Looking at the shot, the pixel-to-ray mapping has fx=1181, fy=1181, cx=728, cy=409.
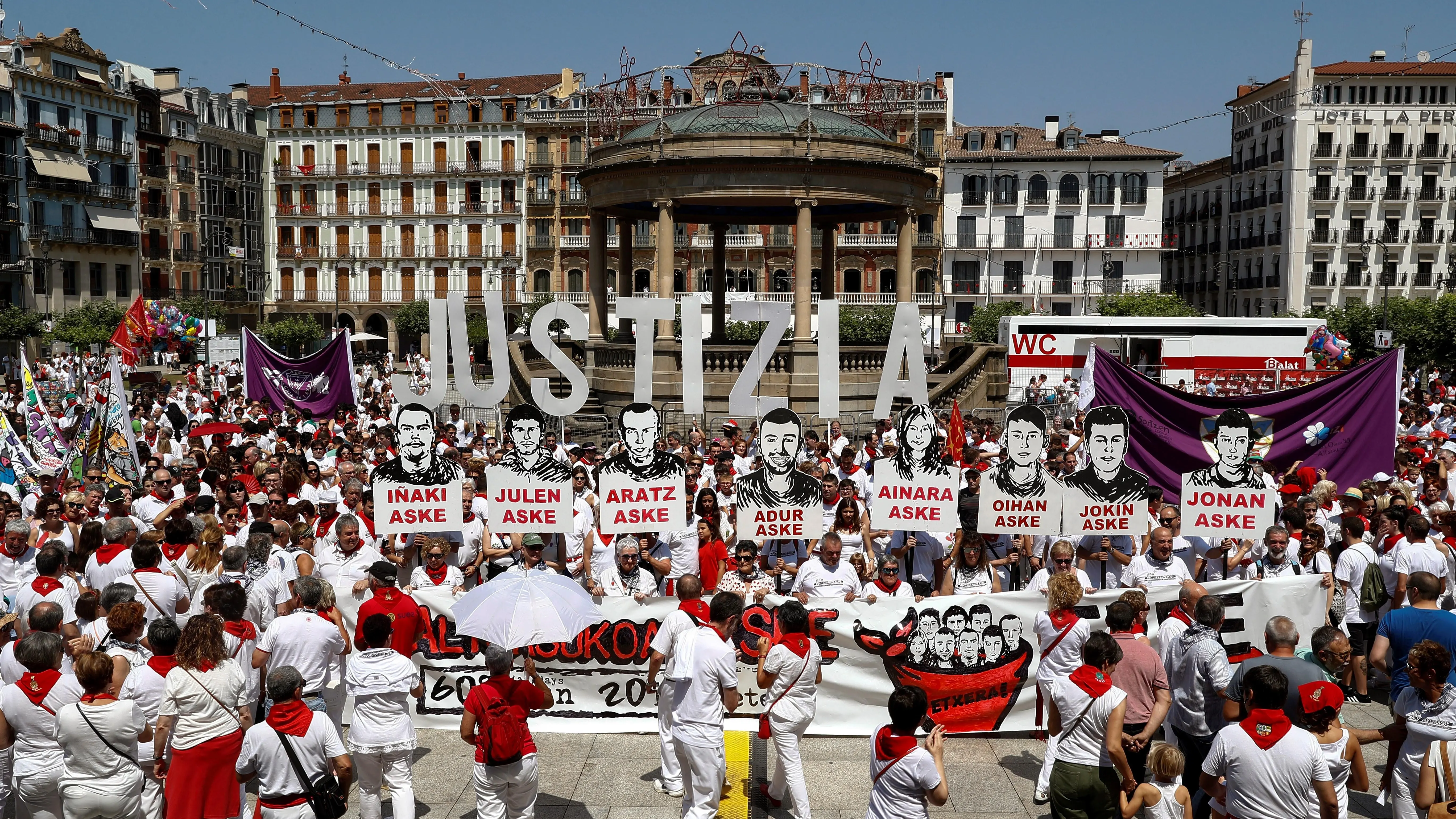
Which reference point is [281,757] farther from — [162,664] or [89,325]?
[89,325]

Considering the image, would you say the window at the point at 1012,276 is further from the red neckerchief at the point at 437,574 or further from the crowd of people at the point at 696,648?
the red neckerchief at the point at 437,574

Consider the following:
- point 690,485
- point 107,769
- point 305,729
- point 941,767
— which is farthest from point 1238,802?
point 690,485

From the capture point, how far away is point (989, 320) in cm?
6619

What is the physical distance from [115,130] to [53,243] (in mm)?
8464

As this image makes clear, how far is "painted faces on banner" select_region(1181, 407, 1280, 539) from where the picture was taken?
11.9m

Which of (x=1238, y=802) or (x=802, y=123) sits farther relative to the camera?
(x=802, y=123)

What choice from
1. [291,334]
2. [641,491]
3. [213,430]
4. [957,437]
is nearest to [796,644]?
[641,491]

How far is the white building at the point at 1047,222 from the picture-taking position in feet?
244

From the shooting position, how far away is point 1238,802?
22.7 feet

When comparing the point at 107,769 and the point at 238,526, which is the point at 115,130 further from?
the point at 107,769

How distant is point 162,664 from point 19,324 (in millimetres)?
62605

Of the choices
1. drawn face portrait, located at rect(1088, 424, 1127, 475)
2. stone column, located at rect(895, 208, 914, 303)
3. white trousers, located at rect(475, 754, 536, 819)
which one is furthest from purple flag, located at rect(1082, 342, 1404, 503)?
stone column, located at rect(895, 208, 914, 303)

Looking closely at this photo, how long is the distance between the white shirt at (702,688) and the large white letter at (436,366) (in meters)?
9.06

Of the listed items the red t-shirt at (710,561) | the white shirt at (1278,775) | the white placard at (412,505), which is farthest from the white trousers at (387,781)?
the white shirt at (1278,775)
